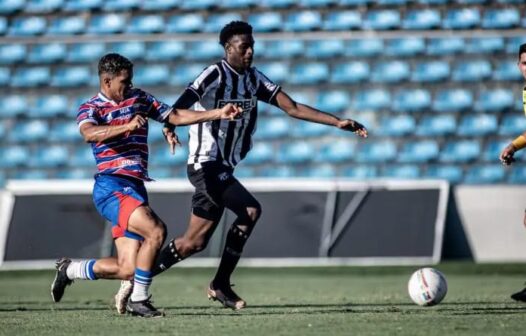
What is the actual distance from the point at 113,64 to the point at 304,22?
10314mm

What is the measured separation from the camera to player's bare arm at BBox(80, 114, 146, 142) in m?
7.56

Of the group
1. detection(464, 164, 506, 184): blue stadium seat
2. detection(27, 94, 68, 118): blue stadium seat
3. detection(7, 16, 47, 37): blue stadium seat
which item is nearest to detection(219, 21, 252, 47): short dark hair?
detection(464, 164, 506, 184): blue stadium seat

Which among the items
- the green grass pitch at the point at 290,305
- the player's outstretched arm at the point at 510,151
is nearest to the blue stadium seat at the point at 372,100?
the green grass pitch at the point at 290,305

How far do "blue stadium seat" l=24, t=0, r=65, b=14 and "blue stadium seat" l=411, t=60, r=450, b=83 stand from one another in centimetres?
611

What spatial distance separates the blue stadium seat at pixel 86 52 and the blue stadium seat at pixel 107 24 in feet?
0.79

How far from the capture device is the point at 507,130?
17.3 metres

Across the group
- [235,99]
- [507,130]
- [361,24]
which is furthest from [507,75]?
[235,99]

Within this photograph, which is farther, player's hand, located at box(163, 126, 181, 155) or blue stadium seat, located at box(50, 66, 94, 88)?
blue stadium seat, located at box(50, 66, 94, 88)

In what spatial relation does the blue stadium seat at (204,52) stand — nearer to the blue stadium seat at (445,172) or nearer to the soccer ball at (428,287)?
the blue stadium seat at (445,172)

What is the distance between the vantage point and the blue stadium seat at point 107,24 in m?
18.3

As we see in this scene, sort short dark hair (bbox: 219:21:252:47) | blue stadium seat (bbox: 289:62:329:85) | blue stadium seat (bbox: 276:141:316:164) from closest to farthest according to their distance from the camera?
short dark hair (bbox: 219:21:252:47) < blue stadium seat (bbox: 276:141:316:164) < blue stadium seat (bbox: 289:62:329:85)

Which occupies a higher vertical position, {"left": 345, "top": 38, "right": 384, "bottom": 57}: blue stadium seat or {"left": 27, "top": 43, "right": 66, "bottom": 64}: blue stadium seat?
{"left": 345, "top": 38, "right": 384, "bottom": 57}: blue stadium seat

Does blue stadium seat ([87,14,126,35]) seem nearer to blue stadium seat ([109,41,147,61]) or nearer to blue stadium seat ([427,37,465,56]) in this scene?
blue stadium seat ([109,41,147,61])

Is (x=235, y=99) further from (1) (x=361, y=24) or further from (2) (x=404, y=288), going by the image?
(1) (x=361, y=24)
